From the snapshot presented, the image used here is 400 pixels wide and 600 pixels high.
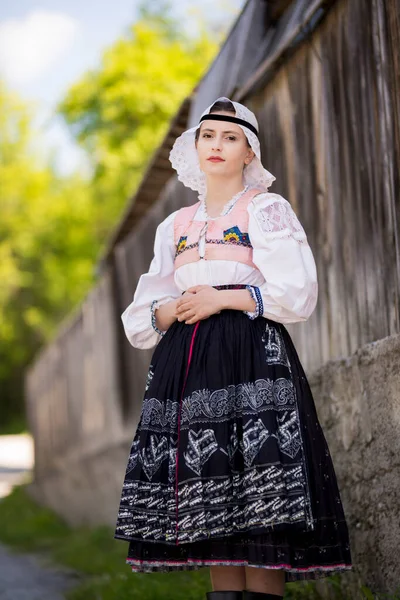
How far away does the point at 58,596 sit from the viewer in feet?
17.3

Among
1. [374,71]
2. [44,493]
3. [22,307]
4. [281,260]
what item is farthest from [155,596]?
Answer: [22,307]

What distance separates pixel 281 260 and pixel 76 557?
4.51 meters

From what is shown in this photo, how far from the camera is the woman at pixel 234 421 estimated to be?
2.90 metres

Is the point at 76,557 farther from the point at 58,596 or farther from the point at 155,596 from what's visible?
the point at 155,596

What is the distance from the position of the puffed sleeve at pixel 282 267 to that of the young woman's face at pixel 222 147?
237 mm

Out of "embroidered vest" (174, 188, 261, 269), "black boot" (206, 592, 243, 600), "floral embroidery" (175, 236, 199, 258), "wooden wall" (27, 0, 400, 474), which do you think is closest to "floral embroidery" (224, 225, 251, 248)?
"embroidered vest" (174, 188, 261, 269)

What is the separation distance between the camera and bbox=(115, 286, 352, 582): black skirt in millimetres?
2887

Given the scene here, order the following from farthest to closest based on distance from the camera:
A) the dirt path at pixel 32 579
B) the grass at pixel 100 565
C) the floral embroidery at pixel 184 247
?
the dirt path at pixel 32 579, the grass at pixel 100 565, the floral embroidery at pixel 184 247

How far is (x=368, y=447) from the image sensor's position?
3533mm

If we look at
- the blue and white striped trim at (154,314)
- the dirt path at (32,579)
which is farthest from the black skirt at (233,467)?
the dirt path at (32,579)

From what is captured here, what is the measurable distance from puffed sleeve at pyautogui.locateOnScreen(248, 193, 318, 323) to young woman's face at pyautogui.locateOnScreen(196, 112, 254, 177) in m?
0.24

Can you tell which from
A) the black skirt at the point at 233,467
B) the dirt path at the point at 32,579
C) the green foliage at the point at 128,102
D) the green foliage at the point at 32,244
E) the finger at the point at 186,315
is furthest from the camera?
the green foliage at the point at 32,244

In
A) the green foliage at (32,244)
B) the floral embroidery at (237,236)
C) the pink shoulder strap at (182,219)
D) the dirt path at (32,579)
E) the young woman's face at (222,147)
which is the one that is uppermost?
the green foliage at (32,244)

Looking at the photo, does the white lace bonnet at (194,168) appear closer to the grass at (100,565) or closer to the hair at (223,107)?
the hair at (223,107)
